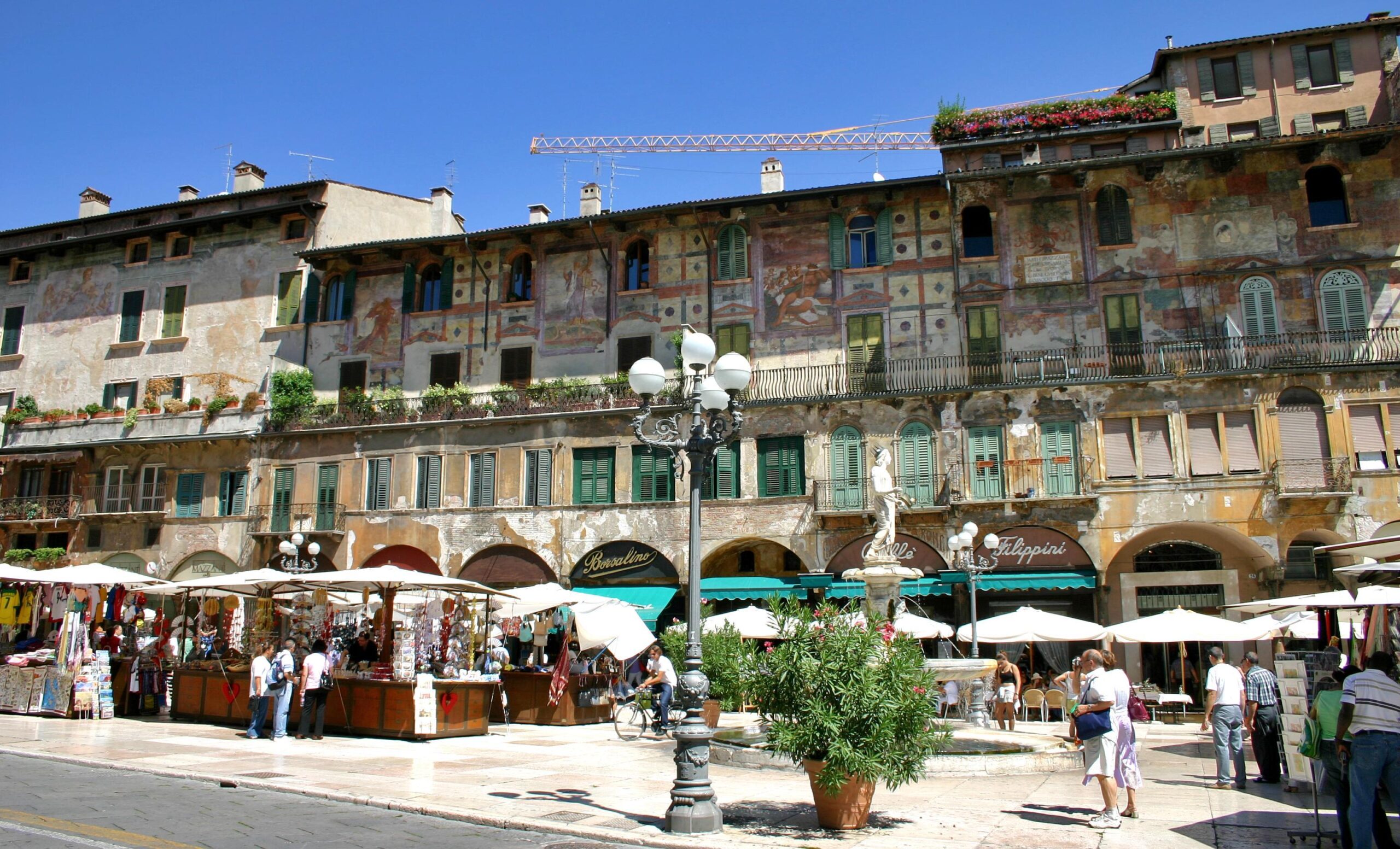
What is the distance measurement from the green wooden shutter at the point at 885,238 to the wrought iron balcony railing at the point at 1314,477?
10.7 metres

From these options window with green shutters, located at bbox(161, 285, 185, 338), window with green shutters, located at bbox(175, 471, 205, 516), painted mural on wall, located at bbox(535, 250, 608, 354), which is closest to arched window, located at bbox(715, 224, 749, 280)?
painted mural on wall, located at bbox(535, 250, 608, 354)

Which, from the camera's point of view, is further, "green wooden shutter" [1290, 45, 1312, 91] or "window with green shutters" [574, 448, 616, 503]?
"window with green shutters" [574, 448, 616, 503]

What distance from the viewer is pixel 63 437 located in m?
35.6

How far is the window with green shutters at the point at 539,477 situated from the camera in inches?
1193

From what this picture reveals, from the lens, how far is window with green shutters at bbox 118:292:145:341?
3628 cm

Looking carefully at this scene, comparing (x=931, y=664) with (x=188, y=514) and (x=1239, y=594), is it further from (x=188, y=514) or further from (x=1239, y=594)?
(x=188, y=514)

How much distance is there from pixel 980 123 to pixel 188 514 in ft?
86.2

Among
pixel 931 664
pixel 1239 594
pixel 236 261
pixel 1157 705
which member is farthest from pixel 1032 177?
pixel 236 261

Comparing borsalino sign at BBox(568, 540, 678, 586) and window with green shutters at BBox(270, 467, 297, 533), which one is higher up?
window with green shutters at BBox(270, 467, 297, 533)

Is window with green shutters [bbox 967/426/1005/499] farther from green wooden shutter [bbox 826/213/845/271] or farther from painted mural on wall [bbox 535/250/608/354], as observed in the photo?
painted mural on wall [bbox 535/250/608/354]

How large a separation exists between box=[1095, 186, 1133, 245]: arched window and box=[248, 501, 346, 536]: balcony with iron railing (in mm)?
22499

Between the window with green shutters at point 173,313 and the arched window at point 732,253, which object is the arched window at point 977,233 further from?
the window with green shutters at point 173,313

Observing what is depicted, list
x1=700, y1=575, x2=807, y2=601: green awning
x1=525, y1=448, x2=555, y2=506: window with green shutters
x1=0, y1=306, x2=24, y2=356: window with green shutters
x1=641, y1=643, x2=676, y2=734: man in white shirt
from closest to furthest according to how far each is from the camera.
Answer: x1=641, y1=643, x2=676, y2=734: man in white shirt, x1=700, y1=575, x2=807, y2=601: green awning, x1=525, y1=448, x2=555, y2=506: window with green shutters, x1=0, y1=306, x2=24, y2=356: window with green shutters

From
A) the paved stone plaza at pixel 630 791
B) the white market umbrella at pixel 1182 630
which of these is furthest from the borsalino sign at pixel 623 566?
the white market umbrella at pixel 1182 630
